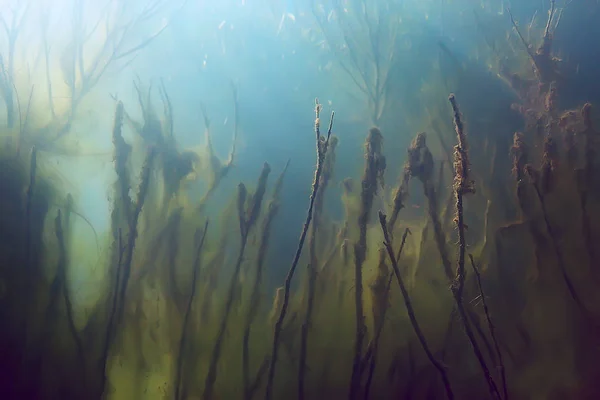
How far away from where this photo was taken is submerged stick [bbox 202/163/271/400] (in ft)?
4.50

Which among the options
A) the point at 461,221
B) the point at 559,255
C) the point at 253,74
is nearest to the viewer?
the point at 461,221

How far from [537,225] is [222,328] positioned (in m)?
1.38

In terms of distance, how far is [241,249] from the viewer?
1.47 m

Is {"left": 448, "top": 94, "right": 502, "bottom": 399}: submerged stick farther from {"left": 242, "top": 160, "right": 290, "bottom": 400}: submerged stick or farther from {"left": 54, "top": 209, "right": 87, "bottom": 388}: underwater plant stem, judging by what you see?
{"left": 54, "top": 209, "right": 87, "bottom": 388}: underwater plant stem

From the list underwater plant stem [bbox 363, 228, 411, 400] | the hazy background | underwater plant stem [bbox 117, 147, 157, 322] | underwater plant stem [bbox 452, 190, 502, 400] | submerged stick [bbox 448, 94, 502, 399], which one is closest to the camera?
submerged stick [bbox 448, 94, 502, 399]

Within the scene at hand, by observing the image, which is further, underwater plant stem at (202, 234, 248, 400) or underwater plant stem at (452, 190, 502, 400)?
underwater plant stem at (202, 234, 248, 400)

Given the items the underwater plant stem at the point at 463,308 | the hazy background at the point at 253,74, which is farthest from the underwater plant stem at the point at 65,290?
the underwater plant stem at the point at 463,308

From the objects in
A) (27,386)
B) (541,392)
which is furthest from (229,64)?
(541,392)

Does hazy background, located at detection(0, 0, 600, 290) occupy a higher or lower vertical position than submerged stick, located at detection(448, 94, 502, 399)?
higher

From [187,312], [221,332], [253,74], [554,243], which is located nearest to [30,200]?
[187,312]

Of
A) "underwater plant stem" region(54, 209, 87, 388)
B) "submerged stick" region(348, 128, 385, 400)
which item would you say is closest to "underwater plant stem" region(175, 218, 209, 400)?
"underwater plant stem" region(54, 209, 87, 388)

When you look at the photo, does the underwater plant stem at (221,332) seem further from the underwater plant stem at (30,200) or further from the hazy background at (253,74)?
the underwater plant stem at (30,200)

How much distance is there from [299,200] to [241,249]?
33 centimetres

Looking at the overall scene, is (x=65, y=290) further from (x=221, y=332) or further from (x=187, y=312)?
(x=221, y=332)
